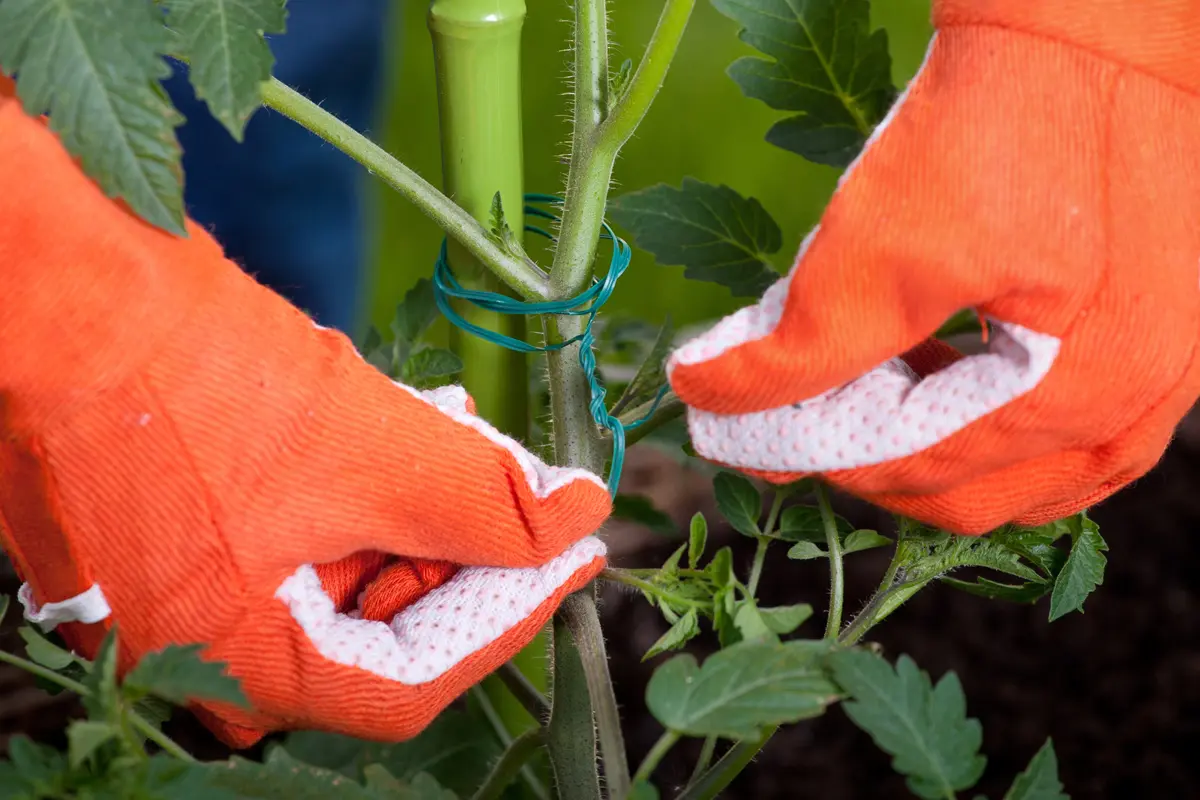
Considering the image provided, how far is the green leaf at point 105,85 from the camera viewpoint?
40 cm

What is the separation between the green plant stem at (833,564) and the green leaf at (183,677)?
29 cm

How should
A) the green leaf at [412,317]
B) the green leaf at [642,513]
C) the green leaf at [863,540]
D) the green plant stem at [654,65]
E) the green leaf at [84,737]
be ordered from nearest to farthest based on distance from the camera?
1. the green leaf at [84,737]
2. the green plant stem at [654,65]
3. the green leaf at [863,540]
4. the green leaf at [412,317]
5. the green leaf at [642,513]

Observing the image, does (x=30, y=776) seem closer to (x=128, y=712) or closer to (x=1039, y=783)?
(x=128, y=712)

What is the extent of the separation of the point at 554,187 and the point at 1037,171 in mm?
818

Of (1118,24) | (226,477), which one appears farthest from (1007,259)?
(226,477)

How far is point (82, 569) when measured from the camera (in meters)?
0.46

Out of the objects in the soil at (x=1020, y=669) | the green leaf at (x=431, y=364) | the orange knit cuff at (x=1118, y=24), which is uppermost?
the orange knit cuff at (x=1118, y=24)

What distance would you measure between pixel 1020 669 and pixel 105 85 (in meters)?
1.00

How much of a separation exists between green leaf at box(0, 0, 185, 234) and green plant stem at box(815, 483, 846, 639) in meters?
0.33

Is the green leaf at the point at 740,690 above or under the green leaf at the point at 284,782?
above

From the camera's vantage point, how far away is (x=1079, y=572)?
58 centimetres

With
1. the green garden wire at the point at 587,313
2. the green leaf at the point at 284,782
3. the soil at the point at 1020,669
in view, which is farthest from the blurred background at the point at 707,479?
the green leaf at the point at 284,782

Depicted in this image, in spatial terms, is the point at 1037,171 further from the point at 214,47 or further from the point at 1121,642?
the point at 1121,642

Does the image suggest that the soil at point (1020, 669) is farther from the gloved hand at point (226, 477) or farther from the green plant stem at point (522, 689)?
the gloved hand at point (226, 477)
